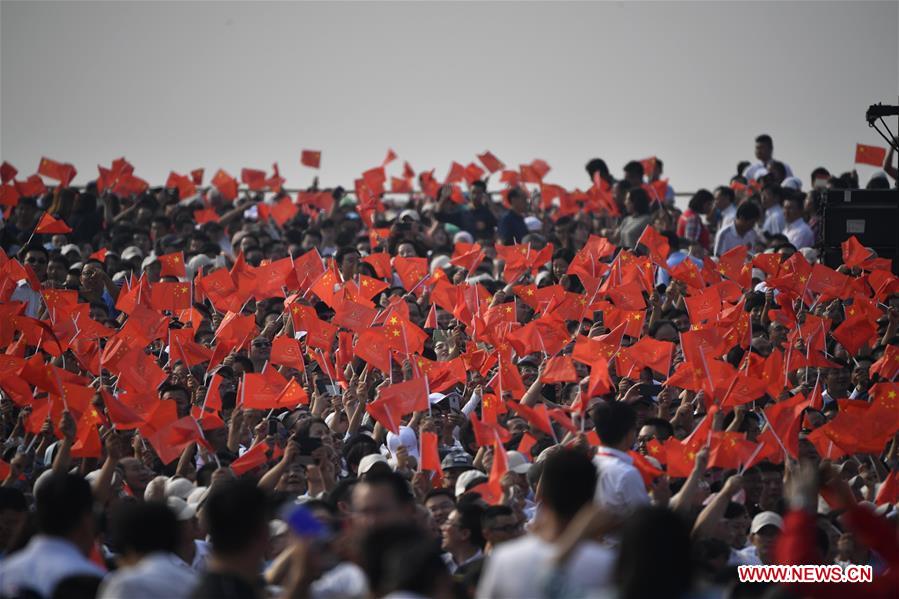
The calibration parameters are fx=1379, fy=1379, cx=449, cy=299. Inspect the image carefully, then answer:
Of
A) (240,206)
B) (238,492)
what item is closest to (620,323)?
(238,492)

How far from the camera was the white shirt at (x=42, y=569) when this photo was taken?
5.15 meters

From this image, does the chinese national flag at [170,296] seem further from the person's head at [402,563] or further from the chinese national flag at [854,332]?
the person's head at [402,563]

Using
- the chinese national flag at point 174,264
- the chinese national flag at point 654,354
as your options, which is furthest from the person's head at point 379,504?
the chinese national flag at point 174,264

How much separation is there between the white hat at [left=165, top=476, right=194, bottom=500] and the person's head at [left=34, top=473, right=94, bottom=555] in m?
2.78

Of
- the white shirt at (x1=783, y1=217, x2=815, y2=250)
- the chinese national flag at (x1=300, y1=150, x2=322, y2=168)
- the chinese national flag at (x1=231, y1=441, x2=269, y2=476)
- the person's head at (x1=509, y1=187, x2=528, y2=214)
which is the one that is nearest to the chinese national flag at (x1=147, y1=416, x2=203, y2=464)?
the chinese national flag at (x1=231, y1=441, x2=269, y2=476)

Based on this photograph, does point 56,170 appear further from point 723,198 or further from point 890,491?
point 890,491

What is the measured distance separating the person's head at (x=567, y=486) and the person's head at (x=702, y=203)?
12687 millimetres

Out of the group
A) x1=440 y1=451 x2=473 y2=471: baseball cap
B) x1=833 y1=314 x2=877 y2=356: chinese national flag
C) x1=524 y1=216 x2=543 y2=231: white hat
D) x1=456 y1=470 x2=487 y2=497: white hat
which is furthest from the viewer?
x1=524 y1=216 x2=543 y2=231: white hat

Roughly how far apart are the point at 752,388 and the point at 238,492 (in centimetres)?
546

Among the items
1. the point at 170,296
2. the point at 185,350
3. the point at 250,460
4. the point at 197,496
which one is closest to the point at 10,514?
the point at 197,496

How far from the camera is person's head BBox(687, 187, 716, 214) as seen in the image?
1747 centimetres

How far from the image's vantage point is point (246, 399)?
9.63 meters

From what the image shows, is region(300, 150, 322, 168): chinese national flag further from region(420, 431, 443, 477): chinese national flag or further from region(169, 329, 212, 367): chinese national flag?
region(420, 431, 443, 477): chinese national flag

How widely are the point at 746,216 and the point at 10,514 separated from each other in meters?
10.7
